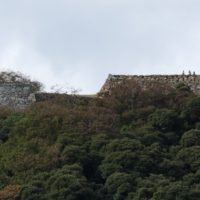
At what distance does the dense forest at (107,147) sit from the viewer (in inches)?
2055

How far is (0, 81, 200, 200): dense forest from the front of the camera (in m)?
52.2

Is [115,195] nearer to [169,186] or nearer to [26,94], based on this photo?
[169,186]

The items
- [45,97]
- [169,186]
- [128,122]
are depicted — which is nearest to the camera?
[169,186]

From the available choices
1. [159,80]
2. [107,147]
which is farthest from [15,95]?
[107,147]

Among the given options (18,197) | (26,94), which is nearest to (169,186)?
(18,197)

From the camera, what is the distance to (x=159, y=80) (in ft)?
207

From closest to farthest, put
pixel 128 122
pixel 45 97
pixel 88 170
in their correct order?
pixel 88 170
pixel 128 122
pixel 45 97

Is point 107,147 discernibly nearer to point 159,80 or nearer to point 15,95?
point 159,80

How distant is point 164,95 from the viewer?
198ft

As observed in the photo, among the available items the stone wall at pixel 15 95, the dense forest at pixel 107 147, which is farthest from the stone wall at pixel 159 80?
the stone wall at pixel 15 95

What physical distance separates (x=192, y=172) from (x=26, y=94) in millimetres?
11722

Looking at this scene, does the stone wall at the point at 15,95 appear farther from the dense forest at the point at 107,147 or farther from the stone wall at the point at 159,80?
the stone wall at the point at 159,80

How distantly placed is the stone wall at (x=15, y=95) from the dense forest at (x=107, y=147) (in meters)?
1.43

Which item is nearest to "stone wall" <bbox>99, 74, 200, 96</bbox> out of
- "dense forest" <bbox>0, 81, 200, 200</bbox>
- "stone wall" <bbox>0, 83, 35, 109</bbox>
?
"dense forest" <bbox>0, 81, 200, 200</bbox>
